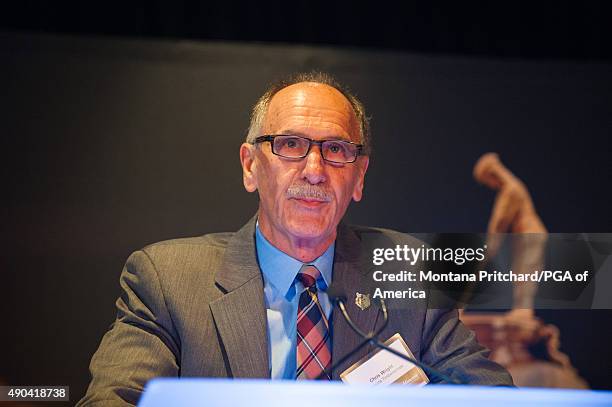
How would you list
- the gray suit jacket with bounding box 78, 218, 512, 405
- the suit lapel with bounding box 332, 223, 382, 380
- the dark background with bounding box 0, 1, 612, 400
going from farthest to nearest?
the dark background with bounding box 0, 1, 612, 400 → the suit lapel with bounding box 332, 223, 382, 380 → the gray suit jacket with bounding box 78, 218, 512, 405

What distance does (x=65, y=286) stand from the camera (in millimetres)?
2109

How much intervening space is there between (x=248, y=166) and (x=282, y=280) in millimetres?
399

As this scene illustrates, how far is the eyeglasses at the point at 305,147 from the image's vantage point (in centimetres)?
203

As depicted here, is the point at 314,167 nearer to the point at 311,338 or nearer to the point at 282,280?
the point at 282,280

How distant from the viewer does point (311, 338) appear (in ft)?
6.40

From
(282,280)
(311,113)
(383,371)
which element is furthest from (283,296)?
(311,113)

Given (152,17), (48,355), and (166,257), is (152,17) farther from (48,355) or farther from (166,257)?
(48,355)

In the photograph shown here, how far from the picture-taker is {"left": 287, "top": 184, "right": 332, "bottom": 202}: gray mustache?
201 cm

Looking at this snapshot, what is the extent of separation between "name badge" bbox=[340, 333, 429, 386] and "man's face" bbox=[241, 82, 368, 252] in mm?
396

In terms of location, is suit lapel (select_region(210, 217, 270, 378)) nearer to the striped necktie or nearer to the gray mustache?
the striped necktie

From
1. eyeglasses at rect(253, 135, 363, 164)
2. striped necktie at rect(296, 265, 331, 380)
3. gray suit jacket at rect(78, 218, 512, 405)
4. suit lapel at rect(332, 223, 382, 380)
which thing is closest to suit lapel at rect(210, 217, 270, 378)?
gray suit jacket at rect(78, 218, 512, 405)

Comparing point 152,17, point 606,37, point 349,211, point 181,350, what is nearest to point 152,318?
point 181,350

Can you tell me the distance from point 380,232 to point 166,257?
0.70m

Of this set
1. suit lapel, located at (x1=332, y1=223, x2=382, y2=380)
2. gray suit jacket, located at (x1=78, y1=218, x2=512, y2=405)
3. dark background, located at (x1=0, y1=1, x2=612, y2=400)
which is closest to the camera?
gray suit jacket, located at (x1=78, y1=218, x2=512, y2=405)
